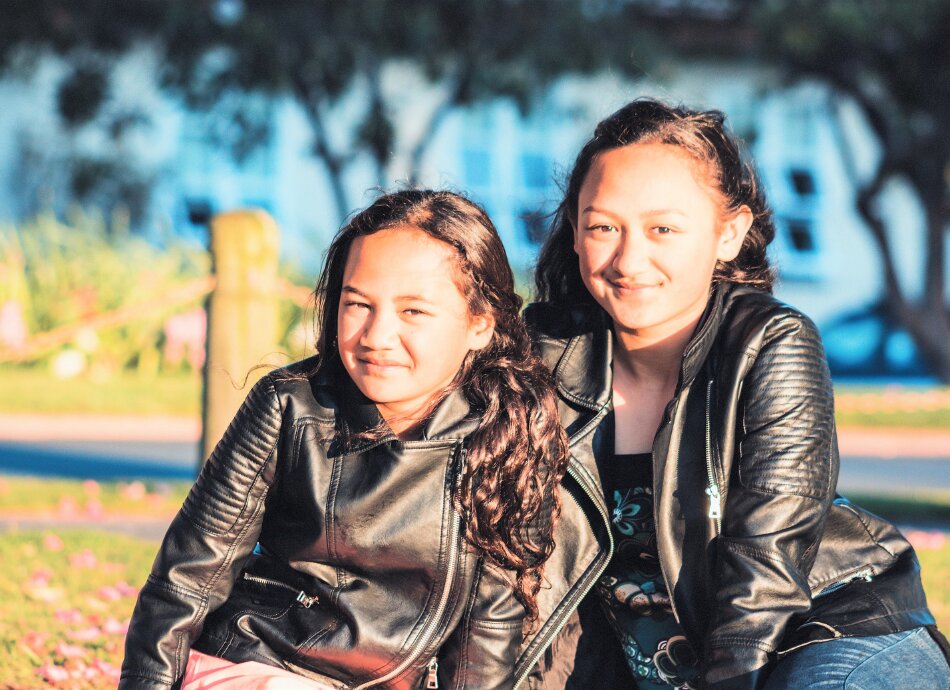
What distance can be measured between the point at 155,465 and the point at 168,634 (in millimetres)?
6392

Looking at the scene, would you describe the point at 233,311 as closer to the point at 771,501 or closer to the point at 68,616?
the point at 68,616

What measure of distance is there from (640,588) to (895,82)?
1392 cm

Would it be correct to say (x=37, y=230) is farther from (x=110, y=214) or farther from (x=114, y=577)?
(x=114, y=577)

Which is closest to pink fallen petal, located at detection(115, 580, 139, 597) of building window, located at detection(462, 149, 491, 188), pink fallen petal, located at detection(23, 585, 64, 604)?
pink fallen petal, located at detection(23, 585, 64, 604)

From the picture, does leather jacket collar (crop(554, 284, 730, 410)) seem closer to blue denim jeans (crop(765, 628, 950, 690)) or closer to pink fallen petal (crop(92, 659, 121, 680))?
blue denim jeans (crop(765, 628, 950, 690))

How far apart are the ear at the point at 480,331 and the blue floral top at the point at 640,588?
378 mm

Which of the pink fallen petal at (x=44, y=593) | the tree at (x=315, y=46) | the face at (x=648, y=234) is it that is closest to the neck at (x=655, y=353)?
the face at (x=648, y=234)

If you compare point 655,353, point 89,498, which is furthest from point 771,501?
point 89,498

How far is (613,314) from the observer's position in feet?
8.57

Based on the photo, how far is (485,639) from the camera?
2455mm

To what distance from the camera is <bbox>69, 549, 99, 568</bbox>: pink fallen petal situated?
4.70 meters

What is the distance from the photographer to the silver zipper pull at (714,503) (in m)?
2.38

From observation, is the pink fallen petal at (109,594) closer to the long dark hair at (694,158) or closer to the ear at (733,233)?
the long dark hair at (694,158)

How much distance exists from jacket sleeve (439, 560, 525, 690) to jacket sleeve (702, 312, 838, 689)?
41cm
